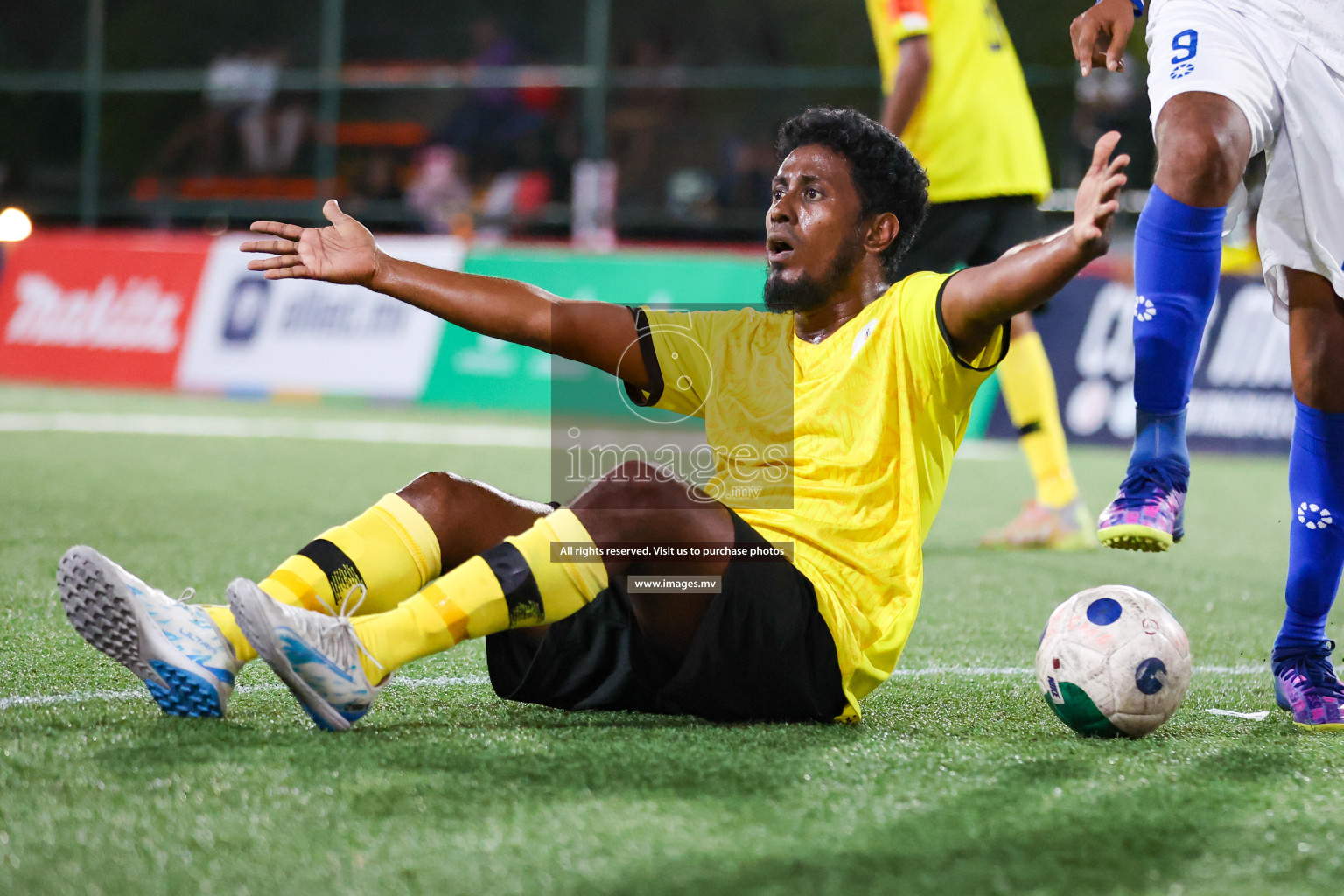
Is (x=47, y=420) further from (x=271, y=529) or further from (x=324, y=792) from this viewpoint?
(x=324, y=792)

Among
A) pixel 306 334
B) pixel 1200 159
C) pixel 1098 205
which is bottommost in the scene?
pixel 306 334

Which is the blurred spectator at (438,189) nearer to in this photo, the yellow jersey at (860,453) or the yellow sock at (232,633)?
the yellow jersey at (860,453)

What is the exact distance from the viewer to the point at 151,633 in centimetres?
256

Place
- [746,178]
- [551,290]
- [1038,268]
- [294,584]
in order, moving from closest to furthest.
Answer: [1038,268] → [294,584] → [551,290] → [746,178]

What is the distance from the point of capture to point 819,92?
513 inches

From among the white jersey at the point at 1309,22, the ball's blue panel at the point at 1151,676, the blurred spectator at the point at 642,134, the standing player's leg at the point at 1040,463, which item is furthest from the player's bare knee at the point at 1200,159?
the blurred spectator at the point at 642,134

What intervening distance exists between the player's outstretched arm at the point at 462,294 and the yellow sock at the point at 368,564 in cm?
41

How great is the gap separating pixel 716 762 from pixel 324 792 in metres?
0.67

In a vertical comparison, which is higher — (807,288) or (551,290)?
(807,288)

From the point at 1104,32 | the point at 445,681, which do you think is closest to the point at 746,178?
the point at 1104,32

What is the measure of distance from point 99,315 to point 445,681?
973 cm

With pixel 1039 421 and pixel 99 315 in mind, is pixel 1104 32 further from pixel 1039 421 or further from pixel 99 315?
pixel 99 315

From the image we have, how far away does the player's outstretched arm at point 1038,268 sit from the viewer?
237 centimetres

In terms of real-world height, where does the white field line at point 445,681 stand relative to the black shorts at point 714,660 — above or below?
below
